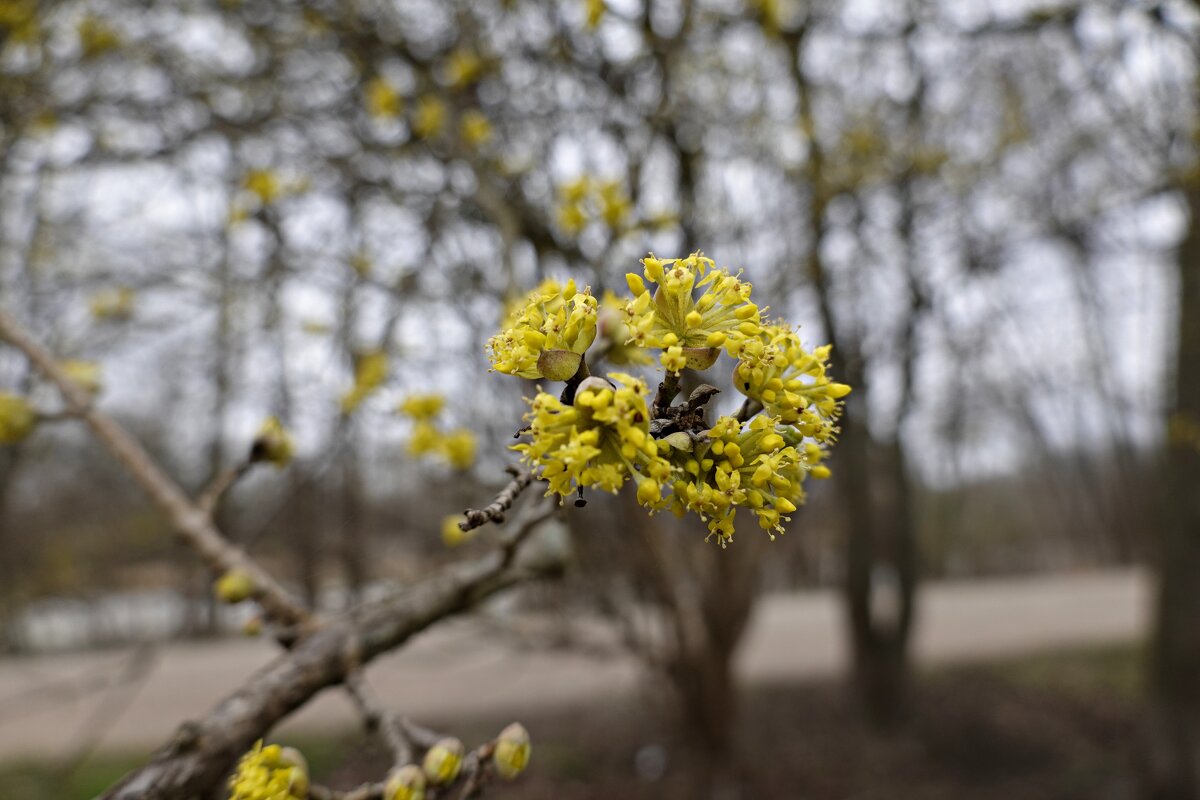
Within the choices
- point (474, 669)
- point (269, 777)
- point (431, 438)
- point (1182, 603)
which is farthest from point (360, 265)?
point (474, 669)

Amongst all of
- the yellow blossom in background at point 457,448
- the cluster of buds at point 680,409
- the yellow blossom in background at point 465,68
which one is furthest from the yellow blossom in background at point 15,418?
the yellow blossom in background at point 465,68

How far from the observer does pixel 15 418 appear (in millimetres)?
2037

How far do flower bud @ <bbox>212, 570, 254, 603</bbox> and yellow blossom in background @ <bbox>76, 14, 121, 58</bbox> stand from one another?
387cm

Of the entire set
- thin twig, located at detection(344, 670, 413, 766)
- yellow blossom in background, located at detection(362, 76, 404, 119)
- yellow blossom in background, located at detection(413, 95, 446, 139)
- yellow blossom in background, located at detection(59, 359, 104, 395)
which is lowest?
thin twig, located at detection(344, 670, 413, 766)

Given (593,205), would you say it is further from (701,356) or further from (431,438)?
(701,356)

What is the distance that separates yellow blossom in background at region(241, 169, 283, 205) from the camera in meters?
3.82

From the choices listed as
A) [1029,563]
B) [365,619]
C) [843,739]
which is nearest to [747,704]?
[843,739]

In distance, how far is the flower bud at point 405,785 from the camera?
3.71ft

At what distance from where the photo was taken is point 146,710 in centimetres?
897

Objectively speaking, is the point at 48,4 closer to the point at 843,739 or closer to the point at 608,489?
the point at 608,489

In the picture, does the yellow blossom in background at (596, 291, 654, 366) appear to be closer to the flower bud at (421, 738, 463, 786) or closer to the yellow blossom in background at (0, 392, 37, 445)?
the flower bud at (421, 738, 463, 786)

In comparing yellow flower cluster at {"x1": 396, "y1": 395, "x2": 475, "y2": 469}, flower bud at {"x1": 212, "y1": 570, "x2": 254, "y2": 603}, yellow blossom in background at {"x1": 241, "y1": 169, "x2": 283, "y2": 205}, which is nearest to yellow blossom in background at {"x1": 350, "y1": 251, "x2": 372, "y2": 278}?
yellow blossom in background at {"x1": 241, "y1": 169, "x2": 283, "y2": 205}

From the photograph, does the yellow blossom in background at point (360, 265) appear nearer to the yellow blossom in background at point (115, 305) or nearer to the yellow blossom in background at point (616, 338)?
the yellow blossom in background at point (115, 305)

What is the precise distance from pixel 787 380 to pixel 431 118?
3.07 metres
